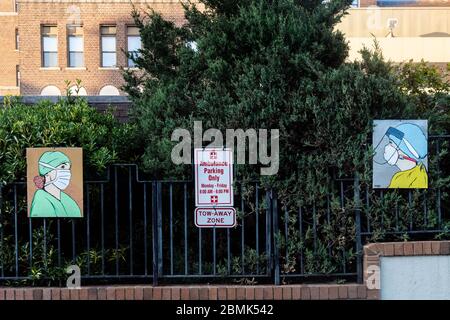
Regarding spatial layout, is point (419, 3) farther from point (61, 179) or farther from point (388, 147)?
point (61, 179)

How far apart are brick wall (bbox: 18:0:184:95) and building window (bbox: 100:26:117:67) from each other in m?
0.29

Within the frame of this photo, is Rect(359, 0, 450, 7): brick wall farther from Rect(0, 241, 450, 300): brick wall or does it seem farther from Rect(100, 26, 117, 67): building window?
Rect(0, 241, 450, 300): brick wall

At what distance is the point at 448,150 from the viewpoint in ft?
18.5

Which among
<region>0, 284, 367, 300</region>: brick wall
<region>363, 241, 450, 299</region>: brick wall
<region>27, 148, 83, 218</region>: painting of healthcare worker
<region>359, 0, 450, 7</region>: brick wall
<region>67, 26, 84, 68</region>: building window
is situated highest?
<region>359, 0, 450, 7</region>: brick wall

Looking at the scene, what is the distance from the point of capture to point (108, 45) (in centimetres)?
2880

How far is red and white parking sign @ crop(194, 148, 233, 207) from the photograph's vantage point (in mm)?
5305

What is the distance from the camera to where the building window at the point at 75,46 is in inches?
1133

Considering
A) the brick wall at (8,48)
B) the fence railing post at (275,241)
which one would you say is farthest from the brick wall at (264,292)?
the brick wall at (8,48)

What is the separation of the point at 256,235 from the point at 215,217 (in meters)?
0.45

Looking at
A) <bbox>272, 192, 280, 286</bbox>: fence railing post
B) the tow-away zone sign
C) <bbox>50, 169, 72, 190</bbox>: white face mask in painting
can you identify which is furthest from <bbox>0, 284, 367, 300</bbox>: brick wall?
<bbox>50, 169, 72, 190</bbox>: white face mask in painting

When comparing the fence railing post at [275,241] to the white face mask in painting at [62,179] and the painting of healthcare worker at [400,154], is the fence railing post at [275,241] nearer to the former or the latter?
the painting of healthcare worker at [400,154]

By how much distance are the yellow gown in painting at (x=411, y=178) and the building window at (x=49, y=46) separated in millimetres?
26547

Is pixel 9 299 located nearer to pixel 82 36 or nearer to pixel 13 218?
pixel 13 218

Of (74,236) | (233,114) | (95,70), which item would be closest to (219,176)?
(233,114)
